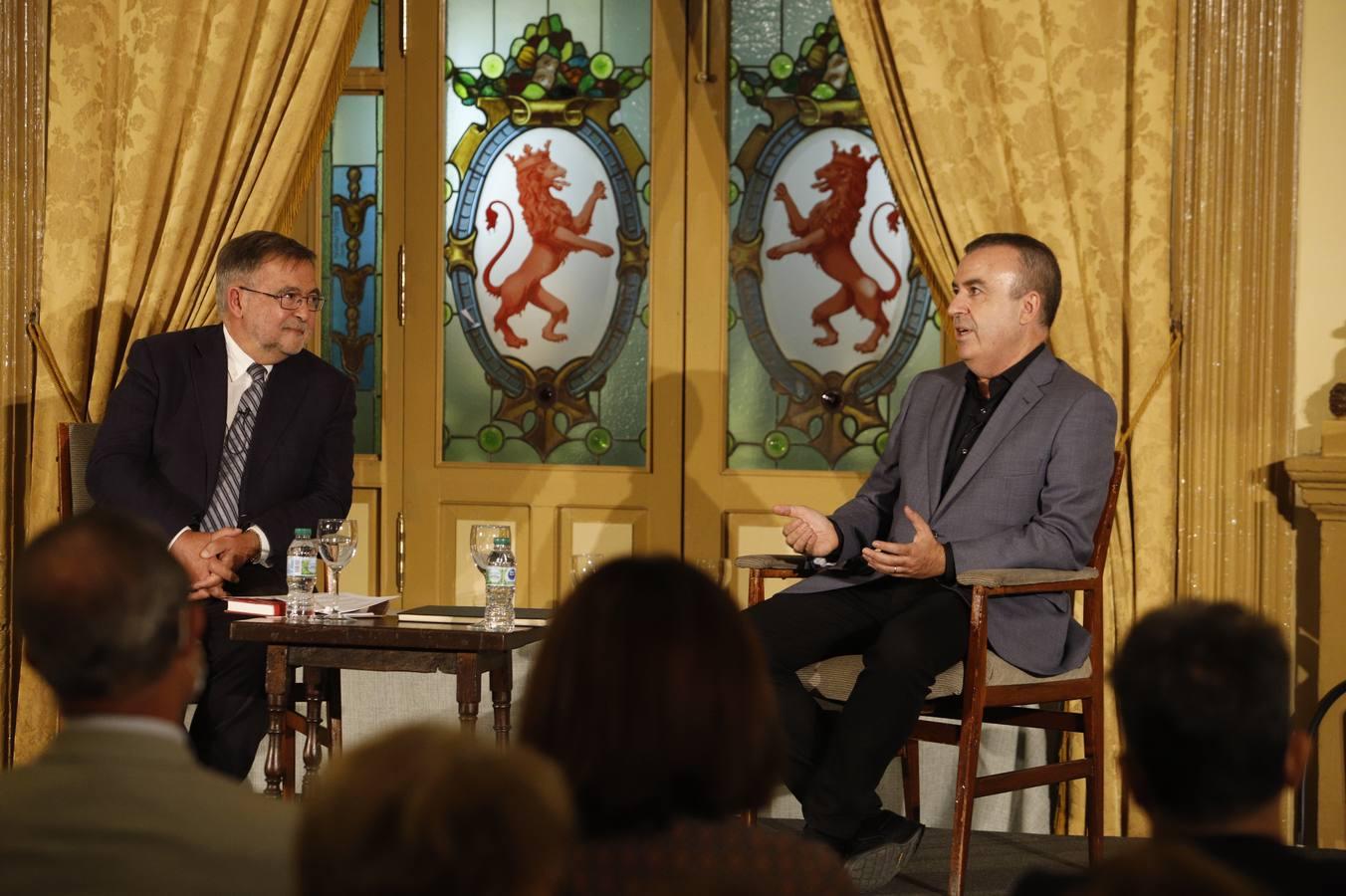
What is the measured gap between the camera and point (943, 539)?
3396mm

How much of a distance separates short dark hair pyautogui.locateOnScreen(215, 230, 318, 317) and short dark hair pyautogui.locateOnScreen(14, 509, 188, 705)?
2.30 m

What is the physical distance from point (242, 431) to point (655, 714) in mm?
2663

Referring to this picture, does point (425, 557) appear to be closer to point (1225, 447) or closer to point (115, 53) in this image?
point (115, 53)

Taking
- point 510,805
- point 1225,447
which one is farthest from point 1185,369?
point 510,805

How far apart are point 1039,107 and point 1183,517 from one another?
1086 mm

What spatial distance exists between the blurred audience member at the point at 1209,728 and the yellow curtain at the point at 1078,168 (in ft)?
8.15

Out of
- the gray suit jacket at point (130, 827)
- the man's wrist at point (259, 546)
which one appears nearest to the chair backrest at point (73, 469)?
the man's wrist at point (259, 546)

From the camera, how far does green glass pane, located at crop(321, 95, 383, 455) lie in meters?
4.85

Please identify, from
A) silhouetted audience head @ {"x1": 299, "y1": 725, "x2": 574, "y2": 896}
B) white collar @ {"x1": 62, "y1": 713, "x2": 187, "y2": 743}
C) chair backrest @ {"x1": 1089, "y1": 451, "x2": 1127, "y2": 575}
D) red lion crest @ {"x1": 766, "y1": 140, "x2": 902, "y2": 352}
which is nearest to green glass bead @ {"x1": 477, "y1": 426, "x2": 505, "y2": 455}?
red lion crest @ {"x1": 766, "y1": 140, "x2": 902, "y2": 352}

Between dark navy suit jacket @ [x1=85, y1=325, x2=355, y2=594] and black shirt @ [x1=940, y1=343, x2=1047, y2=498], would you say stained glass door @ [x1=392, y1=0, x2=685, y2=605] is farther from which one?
black shirt @ [x1=940, y1=343, x2=1047, y2=498]

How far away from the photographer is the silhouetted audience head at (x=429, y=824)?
94 centimetres

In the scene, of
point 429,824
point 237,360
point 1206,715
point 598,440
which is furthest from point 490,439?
point 429,824

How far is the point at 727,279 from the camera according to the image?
A: 15.2 ft

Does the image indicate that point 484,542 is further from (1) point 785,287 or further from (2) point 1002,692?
(1) point 785,287
